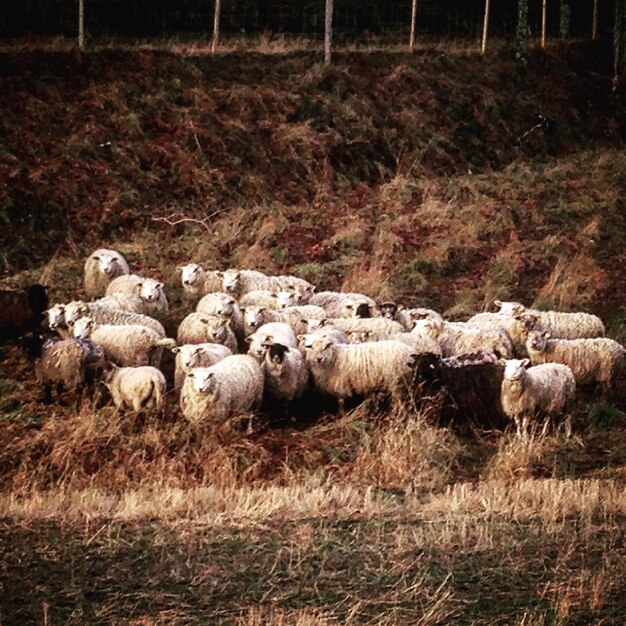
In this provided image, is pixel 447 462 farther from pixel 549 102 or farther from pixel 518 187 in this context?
pixel 549 102

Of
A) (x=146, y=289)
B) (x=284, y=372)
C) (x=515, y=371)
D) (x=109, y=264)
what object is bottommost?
(x=284, y=372)

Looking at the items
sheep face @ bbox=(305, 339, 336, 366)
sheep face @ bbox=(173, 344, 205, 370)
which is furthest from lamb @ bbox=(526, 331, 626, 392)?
sheep face @ bbox=(173, 344, 205, 370)

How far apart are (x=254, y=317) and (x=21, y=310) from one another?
3410mm

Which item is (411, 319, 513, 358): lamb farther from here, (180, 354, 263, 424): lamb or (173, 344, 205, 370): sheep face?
(173, 344, 205, 370): sheep face

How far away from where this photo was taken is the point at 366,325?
573 inches

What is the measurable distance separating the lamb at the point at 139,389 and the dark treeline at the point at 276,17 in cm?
1656

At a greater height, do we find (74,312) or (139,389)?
(74,312)

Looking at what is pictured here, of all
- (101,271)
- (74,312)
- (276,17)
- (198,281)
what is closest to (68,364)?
(74,312)

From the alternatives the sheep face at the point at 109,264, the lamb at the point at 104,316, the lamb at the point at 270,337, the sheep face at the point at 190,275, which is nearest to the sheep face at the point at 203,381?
the lamb at the point at 270,337

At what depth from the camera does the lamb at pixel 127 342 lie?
13.4 metres

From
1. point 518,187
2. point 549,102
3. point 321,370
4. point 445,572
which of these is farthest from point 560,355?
point 549,102

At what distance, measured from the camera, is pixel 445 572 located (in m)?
7.83

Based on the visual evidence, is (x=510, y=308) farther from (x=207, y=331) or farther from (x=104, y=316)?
(x=104, y=316)

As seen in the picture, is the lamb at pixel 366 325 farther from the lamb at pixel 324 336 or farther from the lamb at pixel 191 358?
the lamb at pixel 191 358
